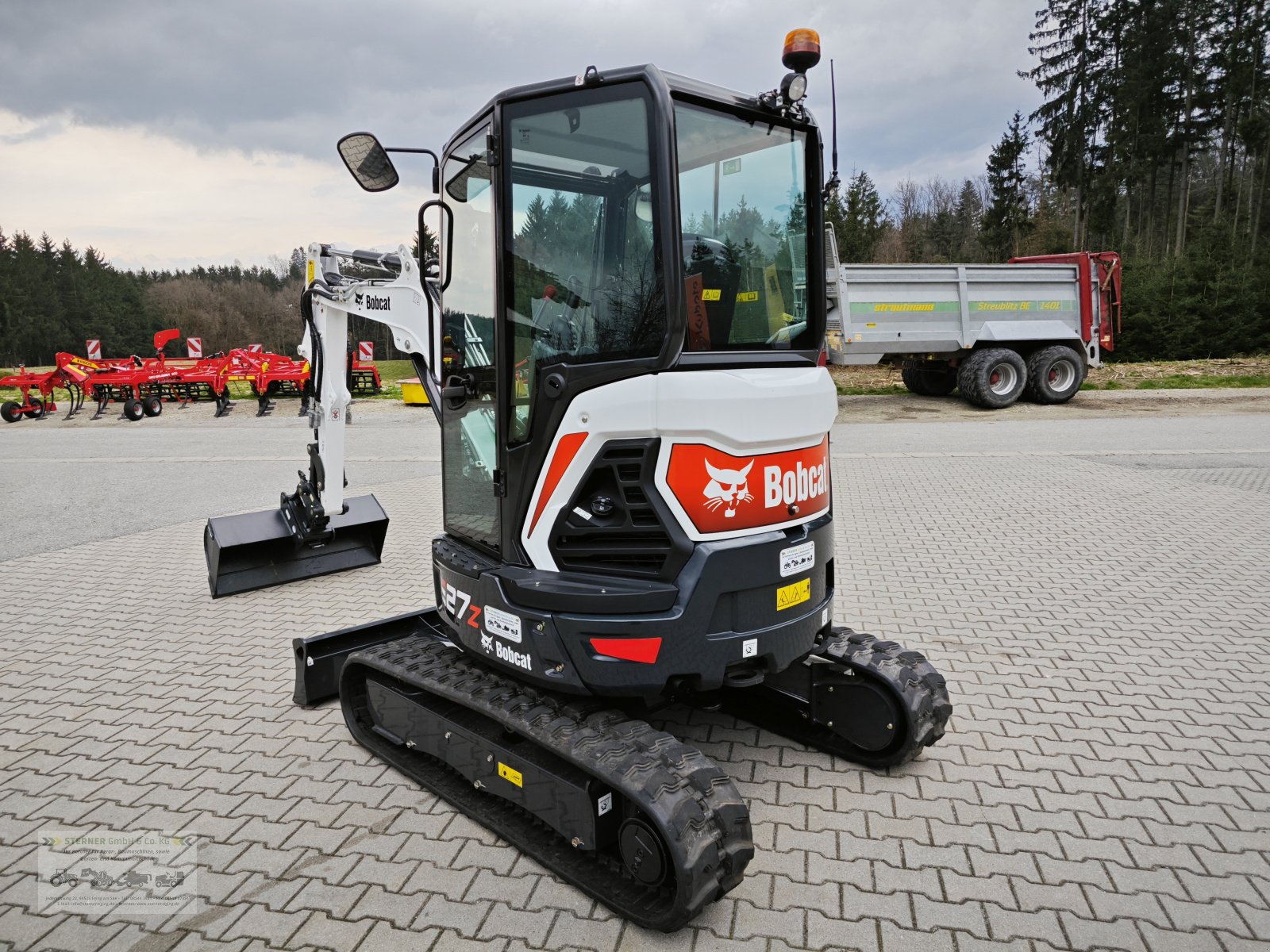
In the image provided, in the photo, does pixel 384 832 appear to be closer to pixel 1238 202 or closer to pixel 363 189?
pixel 363 189

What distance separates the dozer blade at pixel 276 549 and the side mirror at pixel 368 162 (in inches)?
135

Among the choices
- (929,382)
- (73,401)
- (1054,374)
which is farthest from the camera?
(73,401)

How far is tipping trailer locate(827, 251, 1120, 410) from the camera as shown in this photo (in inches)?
580

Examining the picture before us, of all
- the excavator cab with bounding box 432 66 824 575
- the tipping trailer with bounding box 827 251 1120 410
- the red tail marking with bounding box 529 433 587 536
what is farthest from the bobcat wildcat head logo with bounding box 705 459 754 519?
the tipping trailer with bounding box 827 251 1120 410

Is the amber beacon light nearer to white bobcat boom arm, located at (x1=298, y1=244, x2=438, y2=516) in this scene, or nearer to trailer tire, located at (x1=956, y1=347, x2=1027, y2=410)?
white bobcat boom arm, located at (x1=298, y1=244, x2=438, y2=516)

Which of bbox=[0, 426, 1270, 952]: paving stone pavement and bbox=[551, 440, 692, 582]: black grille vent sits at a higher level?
bbox=[551, 440, 692, 582]: black grille vent

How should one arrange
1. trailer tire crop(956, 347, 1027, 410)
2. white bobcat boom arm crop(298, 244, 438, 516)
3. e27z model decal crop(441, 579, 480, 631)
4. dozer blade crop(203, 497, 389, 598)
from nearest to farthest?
1. e27z model decal crop(441, 579, 480, 631)
2. white bobcat boom arm crop(298, 244, 438, 516)
3. dozer blade crop(203, 497, 389, 598)
4. trailer tire crop(956, 347, 1027, 410)

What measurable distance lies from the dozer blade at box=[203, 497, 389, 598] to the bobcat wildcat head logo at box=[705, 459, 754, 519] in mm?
4589

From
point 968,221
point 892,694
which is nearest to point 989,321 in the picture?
point 892,694

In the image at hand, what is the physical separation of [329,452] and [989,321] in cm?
1345

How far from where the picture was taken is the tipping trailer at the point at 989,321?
48.4 feet

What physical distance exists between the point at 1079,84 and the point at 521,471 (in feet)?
125

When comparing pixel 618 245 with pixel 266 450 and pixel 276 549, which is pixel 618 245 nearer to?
pixel 276 549

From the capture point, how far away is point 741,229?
9.70ft
